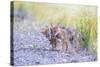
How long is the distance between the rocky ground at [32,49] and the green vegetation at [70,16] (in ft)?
0.68

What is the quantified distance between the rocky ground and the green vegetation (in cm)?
21

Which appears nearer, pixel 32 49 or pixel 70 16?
pixel 32 49

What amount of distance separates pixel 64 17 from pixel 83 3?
41cm

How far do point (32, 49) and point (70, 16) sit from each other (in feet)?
2.55

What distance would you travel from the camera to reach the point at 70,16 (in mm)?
2895

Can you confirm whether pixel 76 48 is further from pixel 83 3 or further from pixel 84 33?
pixel 83 3

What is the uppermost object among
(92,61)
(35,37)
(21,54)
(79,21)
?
(79,21)

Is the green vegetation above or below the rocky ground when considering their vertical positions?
above

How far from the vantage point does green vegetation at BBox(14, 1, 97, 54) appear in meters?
2.70

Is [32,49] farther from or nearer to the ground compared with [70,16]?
nearer to the ground

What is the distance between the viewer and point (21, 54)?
261 centimetres

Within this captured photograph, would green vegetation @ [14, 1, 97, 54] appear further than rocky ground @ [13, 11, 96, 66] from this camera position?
Yes
